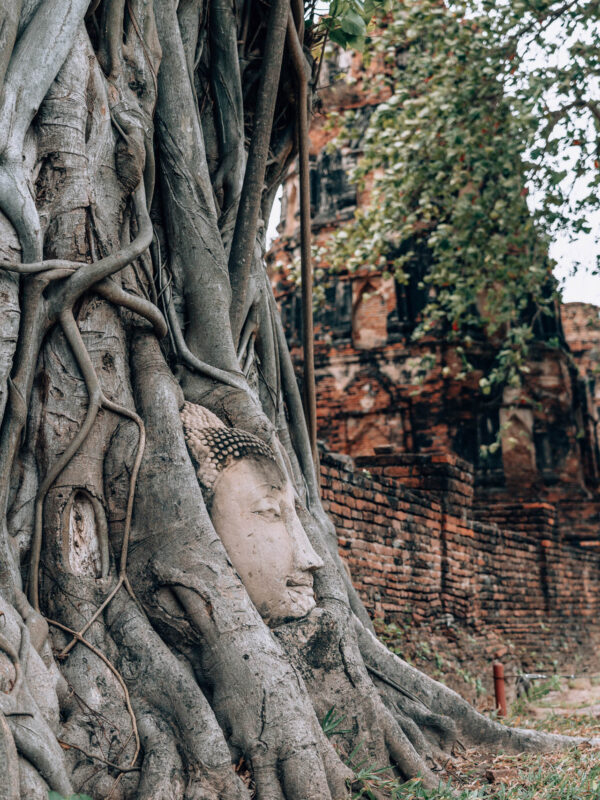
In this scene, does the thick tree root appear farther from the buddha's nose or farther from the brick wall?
the brick wall

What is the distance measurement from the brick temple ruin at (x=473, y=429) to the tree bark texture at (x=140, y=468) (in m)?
5.27

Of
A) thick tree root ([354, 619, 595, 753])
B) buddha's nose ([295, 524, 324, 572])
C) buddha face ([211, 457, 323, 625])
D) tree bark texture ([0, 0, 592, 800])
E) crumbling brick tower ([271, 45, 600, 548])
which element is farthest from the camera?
crumbling brick tower ([271, 45, 600, 548])

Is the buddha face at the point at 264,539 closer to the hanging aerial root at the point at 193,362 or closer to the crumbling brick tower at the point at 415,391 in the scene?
the hanging aerial root at the point at 193,362

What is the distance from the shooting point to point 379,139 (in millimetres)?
9359

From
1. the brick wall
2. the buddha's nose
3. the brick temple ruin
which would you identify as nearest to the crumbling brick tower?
the brick temple ruin

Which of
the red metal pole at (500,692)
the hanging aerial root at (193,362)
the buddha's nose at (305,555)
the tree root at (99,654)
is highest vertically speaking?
the hanging aerial root at (193,362)

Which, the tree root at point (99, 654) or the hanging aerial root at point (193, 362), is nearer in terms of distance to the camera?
the tree root at point (99, 654)

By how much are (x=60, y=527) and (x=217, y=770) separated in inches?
31.6

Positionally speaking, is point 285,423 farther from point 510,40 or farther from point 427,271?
point 427,271

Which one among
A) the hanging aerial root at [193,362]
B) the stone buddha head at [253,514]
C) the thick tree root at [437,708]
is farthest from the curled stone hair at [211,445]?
the thick tree root at [437,708]

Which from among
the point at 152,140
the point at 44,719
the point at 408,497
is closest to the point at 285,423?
the point at 152,140

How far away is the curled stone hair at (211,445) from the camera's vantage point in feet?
9.80

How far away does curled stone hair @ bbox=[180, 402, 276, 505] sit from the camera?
118 inches

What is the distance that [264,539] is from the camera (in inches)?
118
